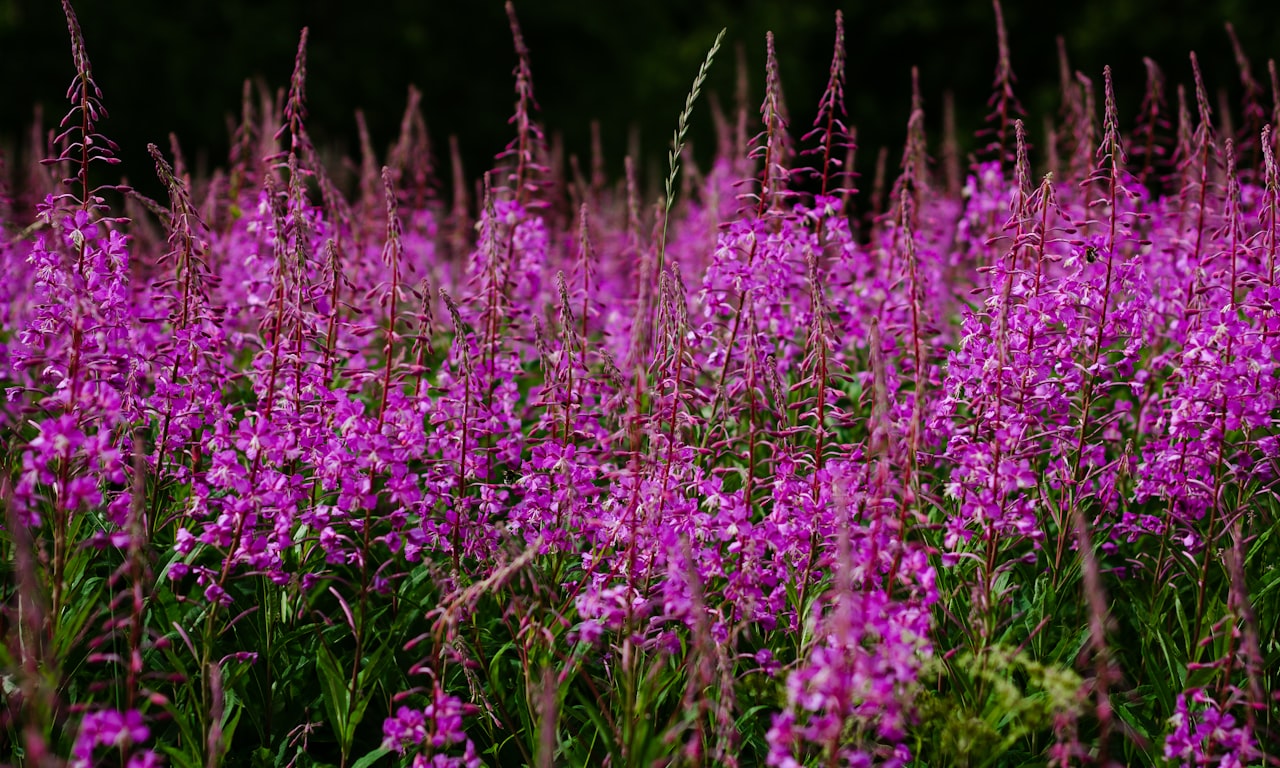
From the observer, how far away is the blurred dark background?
16.3m

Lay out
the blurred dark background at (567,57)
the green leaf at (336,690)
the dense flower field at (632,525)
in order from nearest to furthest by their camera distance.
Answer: the dense flower field at (632,525)
the green leaf at (336,690)
the blurred dark background at (567,57)

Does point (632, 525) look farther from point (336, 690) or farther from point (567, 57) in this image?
point (567, 57)

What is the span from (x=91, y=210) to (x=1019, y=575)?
316 cm

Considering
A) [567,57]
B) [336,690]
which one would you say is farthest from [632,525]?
[567,57]

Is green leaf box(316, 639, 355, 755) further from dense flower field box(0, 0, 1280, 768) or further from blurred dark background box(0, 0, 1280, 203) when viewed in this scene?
blurred dark background box(0, 0, 1280, 203)

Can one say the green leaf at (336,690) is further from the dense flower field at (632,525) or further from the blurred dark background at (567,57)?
the blurred dark background at (567,57)

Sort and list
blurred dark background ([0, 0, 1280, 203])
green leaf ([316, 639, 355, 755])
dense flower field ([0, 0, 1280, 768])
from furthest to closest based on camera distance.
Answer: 1. blurred dark background ([0, 0, 1280, 203])
2. green leaf ([316, 639, 355, 755])
3. dense flower field ([0, 0, 1280, 768])

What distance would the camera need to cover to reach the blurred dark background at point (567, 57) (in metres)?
16.3

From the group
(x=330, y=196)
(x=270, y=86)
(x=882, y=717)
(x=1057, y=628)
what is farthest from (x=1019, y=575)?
(x=270, y=86)

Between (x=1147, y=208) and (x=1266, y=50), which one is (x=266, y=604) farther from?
(x=1266, y=50)

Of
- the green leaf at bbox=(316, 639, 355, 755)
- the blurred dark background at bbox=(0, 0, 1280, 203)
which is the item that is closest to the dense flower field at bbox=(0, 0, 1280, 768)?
the green leaf at bbox=(316, 639, 355, 755)

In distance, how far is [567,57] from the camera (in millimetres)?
18938

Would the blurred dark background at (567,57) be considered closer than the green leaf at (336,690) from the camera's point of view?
No

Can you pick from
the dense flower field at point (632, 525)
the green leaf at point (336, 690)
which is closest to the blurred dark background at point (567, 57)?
the dense flower field at point (632, 525)
